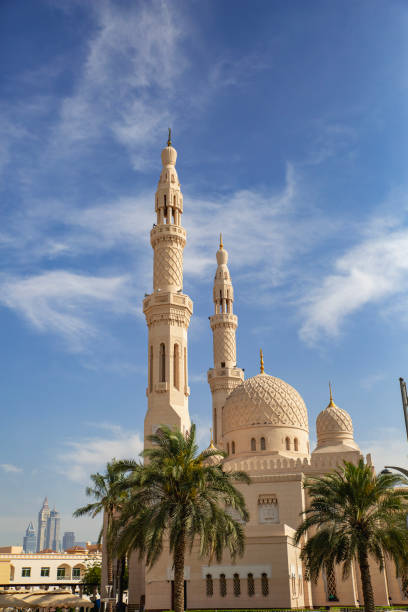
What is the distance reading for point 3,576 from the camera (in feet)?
162

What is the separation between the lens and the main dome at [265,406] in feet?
128

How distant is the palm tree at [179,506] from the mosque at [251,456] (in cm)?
676

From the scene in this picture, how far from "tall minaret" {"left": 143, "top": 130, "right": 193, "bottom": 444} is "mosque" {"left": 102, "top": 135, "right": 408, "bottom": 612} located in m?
0.06

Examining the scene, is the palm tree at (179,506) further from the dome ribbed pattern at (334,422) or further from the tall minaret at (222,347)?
the tall minaret at (222,347)

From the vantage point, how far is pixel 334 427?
4144 cm

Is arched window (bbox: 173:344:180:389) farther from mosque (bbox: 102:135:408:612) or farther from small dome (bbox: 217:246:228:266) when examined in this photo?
small dome (bbox: 217:246:228:266)

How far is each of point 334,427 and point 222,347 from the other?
39.5 feet

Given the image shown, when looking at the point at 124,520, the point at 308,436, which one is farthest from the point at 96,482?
the point at 308,436

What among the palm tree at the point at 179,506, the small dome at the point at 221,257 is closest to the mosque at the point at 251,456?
the palm tree at the point at 179,506

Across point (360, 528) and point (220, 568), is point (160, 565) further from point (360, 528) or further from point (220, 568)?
point (360, 528)

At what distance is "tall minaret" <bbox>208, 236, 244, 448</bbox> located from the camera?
48406mm

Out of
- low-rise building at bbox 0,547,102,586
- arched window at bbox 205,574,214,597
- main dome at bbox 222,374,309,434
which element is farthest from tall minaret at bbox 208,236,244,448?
low-rise building at bbox 0,547,102,586

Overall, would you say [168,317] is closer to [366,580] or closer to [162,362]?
[162,362]

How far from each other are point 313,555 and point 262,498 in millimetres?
12077
